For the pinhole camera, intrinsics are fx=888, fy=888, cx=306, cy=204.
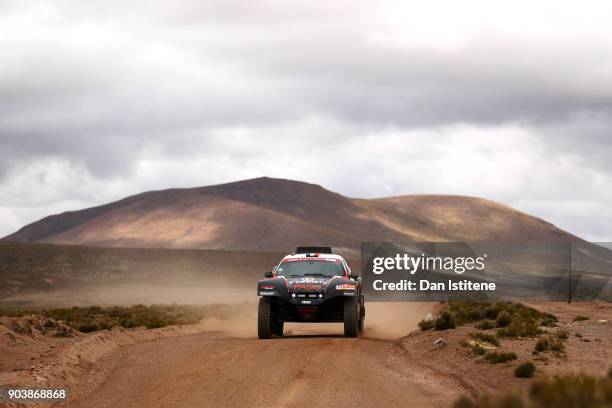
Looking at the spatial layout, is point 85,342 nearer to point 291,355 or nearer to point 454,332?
point 291,355

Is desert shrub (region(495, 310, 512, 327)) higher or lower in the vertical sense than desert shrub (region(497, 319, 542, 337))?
higher

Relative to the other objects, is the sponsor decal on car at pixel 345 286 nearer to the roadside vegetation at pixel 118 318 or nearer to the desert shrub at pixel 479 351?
the desert shrub at pixel 479 351

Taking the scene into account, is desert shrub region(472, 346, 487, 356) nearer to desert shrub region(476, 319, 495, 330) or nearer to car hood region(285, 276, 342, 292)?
car hood region(285, 276, 342, 292)

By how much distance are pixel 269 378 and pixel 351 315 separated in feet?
29.2

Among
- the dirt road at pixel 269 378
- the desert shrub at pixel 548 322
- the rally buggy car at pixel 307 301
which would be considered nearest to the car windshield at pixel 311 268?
the rally buggy car at pixel 307 301

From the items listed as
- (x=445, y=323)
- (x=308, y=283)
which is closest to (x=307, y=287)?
(x=308, y=283)

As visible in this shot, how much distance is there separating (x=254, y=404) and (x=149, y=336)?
51.3 feet

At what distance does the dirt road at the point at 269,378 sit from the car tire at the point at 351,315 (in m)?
2.16

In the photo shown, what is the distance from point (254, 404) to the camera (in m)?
12.7

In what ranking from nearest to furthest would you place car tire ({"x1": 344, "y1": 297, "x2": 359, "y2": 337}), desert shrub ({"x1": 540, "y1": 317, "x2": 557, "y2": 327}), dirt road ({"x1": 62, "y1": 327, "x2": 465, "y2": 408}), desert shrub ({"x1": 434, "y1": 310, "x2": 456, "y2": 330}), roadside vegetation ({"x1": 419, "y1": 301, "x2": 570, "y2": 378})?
1. dirt road ({"x1": 62, "y1": 327, "x2": 465, "y2": 408})
2. roadside vegetation ({"x1": 419, "y1": 301, "x2": 570, "y2": 378})
3. car tire ({"x1": 344, "y1": 297, "x2": 359, "y2": 337})
4. desert shrub ({"x1": 434, "y1": 310, "x2": 456, "y2": 330})
5. desert shrub ({"x1": 540, "y1": 317, "x2": 557, "y2": 327})

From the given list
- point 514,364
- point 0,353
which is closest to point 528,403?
point 514,364

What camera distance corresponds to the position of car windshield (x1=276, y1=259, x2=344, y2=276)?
2513 centimetres

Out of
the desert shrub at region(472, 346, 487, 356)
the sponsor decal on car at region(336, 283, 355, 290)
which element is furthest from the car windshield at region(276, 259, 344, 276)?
the desert shrub at region(472, 346, 487, 356)

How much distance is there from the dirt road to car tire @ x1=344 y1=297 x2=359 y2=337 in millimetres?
2156
